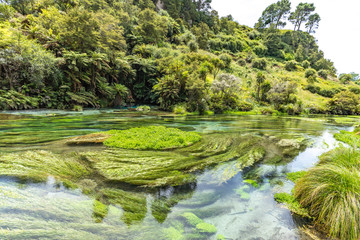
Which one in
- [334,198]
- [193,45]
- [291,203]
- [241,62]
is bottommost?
[291,203]

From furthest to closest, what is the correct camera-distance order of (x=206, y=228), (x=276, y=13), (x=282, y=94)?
(x=276, y=13)
(x=282, y=94)
(x=206, y=228)

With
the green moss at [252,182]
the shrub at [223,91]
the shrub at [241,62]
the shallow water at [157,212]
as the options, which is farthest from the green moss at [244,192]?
the shrub at [241,62]

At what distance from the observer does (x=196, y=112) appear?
2358cm

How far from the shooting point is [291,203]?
3814 mm

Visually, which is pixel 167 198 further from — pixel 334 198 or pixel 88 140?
pixel 88 140

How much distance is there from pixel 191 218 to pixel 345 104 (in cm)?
4583

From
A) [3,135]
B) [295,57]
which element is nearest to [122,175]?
[3,135]

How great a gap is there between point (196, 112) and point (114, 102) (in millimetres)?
13269

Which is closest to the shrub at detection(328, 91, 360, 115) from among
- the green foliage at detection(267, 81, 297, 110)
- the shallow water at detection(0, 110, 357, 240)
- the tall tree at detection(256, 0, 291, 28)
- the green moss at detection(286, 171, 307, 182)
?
the green foliage at detection(267, 81, 297, 110)

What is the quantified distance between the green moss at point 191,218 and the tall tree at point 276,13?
4120 inches

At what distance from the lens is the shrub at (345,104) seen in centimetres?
3366

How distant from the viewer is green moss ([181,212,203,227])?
10.4 ft

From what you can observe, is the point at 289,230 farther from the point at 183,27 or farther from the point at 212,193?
the point at 183,27

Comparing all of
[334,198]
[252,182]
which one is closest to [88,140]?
[252,182]
